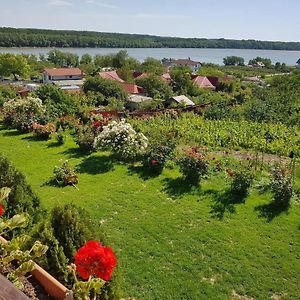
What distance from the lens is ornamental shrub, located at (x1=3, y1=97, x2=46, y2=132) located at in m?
16.5

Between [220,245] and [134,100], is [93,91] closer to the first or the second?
[134,100]

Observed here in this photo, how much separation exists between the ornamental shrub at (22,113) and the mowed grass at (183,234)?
5.41 m

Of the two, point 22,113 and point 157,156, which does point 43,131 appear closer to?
point 22,113

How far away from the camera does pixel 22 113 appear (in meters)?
17.2

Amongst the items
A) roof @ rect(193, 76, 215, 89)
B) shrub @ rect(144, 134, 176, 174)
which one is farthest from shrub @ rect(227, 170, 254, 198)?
roof @ rect(193, 76, 215, 89)

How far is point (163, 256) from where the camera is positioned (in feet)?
22.8

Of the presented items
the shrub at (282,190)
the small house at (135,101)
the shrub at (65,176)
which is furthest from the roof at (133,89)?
the shrub at (282,190)

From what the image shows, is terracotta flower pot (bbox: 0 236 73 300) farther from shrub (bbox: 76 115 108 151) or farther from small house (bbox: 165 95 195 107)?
small house (bbox: 165 95 195 107)

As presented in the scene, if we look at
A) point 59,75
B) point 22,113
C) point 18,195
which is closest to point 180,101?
point 22,113

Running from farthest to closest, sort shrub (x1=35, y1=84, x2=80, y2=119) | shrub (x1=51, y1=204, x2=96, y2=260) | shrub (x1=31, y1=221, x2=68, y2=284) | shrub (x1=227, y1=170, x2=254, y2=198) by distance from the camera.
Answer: shrub (x1=35, y1=84, x2=80, y2=119) → shrub (x1=227, y1=170, x2=254, y2=198) → shrub (x1=51, y1=204, x2=96, y2=260) → shrub (x1=31, y1=221, x2=68, y2=284)

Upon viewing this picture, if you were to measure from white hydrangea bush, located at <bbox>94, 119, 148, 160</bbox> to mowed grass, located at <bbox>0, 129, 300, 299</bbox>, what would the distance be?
505 millimetres

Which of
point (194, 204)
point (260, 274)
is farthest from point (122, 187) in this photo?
point (260, 274)

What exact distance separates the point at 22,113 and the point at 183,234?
12.0 m

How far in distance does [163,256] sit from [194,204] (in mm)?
2370
